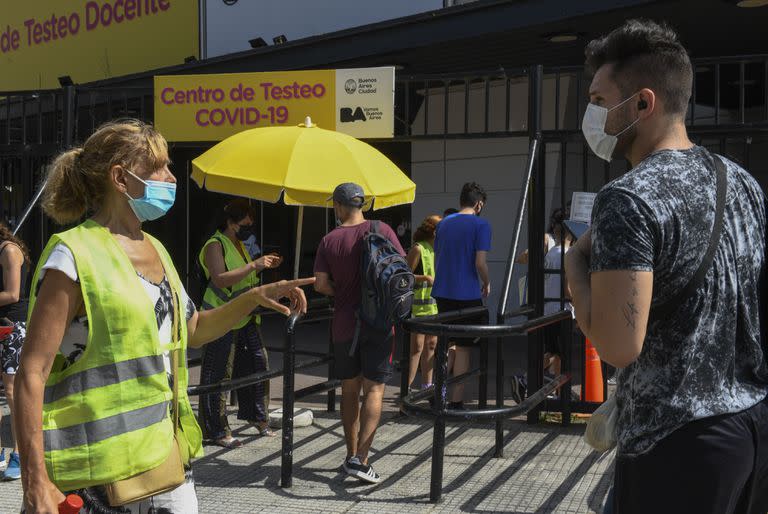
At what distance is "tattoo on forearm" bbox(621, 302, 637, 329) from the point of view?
2076 millimetres

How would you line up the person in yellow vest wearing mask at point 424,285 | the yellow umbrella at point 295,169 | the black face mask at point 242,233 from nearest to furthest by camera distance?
1. the yellow umbrella at point 295,169
2. the black face mask at point 242,233
3. the person in yellow vest wearing mask at point 424,285

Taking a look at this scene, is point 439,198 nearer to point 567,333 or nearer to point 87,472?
point 567,333

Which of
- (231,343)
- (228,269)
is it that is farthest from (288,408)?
(228,269)

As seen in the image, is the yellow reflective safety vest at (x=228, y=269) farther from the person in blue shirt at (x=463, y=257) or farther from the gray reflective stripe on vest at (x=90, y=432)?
the gray reflective stripe on vest at (x=90, y=432)

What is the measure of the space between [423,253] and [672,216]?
21.3ft

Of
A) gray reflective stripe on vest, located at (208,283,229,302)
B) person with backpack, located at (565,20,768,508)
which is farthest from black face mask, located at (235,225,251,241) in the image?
person with backpack, located at (565,20,768,508)

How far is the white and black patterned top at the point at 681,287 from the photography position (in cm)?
211

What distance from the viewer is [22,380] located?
99.3 inches

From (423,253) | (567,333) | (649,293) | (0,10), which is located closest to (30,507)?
(649,293)

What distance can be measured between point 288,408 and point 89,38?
44.0 ft

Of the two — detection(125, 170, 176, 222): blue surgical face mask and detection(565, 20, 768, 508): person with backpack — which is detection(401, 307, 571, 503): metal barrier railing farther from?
detection(565, 20, 768, 508): person with backpack

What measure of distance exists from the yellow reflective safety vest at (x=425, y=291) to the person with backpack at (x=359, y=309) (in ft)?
8.50

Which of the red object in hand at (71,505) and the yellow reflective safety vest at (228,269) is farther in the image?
the yellow reflective safety vest at (228,269)

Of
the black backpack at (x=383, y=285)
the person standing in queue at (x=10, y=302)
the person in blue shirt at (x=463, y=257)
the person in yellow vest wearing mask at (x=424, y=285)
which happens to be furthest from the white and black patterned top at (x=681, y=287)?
the person in yellow vest wearing mask at (x=424, y=285)
